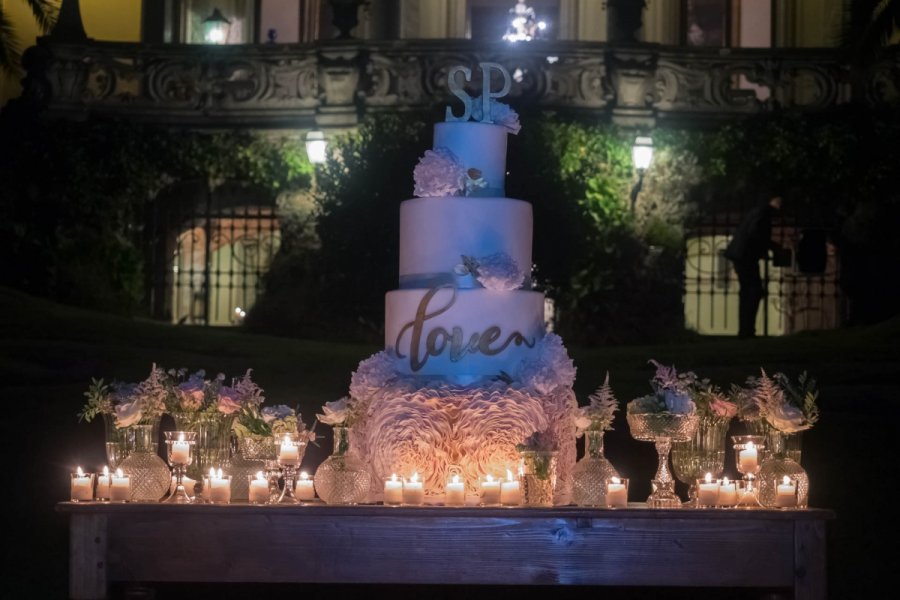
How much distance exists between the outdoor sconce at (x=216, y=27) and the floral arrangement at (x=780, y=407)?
16240 millimetres

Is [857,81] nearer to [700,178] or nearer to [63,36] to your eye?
[700,178]

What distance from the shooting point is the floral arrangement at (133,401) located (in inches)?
366

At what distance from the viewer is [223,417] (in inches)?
376

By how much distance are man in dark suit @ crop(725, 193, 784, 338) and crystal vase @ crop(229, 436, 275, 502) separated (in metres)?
11.0

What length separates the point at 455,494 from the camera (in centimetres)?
898

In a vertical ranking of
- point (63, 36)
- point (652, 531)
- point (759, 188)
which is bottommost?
point (652, 531)

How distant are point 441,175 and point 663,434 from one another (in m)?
1.85

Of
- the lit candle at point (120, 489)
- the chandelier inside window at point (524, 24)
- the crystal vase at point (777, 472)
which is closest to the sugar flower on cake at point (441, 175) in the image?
the crystal vase at point (777, 472)

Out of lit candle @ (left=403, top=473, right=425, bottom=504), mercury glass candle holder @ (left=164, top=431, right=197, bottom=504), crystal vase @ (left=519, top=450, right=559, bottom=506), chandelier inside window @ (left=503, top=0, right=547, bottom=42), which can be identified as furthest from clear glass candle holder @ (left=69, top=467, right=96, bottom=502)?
chandelier inside window @ (left=503, top=0, right=547, bottom=42)

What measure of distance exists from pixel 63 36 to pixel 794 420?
14275mm

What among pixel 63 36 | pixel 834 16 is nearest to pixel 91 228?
pixel 63 36

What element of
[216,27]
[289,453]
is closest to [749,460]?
[289,453]

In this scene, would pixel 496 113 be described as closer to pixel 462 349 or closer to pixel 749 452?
pixel 462 349

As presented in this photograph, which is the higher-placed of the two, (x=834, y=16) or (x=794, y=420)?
(x=834, y=16)
